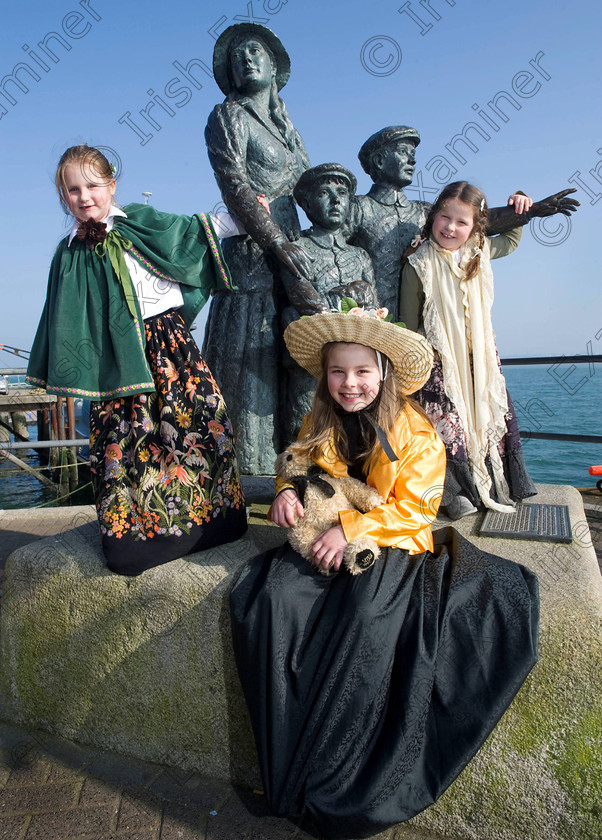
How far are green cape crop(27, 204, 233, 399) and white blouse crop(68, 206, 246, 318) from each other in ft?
0.09

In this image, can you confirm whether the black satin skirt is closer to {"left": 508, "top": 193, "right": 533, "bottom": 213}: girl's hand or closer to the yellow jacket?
the yellow jacket

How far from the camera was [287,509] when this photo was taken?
2.15 metres

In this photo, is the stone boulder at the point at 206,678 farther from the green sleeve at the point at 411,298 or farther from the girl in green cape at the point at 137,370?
the green sleeve at the point at 411,298

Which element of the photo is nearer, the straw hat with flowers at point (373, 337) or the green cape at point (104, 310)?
the straw hat with flowers at point (373, 337)

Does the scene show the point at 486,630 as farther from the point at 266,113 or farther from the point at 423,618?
the point at 266,113

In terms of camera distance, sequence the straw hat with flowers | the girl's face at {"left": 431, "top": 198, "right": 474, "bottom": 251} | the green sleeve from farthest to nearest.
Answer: the green sleeve
the girl's face at {"left": 431, "top": 198, "right": 474, "bottom": 251}
the straw hat with flowers

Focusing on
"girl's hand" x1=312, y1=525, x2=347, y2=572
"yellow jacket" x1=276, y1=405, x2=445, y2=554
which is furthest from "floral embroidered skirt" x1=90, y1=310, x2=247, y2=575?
"girl's hand" x1=312, y1=525, x2=347, y2=572

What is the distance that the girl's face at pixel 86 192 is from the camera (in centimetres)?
239

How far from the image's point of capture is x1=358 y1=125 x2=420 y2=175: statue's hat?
3465 mm

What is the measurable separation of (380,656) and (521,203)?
2388mm

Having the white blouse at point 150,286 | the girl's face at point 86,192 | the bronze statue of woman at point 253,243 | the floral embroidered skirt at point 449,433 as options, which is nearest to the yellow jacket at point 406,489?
the floral embroidered skirt at point 449,433

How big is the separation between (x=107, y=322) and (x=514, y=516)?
2.00 meters

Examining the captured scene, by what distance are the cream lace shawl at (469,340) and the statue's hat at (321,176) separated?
0.70m

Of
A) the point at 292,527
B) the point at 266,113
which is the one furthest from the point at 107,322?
the point at 266,113
